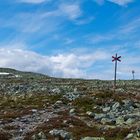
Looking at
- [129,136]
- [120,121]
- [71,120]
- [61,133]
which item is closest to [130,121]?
[120,121]

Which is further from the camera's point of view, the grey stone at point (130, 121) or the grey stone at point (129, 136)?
the grey stone at point (130, 121)

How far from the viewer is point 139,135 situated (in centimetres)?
2473

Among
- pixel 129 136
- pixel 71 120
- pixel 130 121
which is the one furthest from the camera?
pixel 71 120

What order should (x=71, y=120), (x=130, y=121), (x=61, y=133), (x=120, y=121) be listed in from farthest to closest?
1. (x=71, y=120)
2. (x=120, y=121)
3. (x=130, y=121)
4. (x=61, y=133)

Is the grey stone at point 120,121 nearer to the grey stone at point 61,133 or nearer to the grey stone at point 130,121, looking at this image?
the grey stone at point 130,121

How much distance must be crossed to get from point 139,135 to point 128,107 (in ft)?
51.3

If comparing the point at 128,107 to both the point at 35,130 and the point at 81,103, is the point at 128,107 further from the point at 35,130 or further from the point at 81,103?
the point at 35,130

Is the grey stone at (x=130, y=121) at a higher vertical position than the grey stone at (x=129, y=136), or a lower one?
higher

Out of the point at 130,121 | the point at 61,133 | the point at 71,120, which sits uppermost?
the point at 130,121

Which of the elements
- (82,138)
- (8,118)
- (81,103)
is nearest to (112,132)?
(82,138)

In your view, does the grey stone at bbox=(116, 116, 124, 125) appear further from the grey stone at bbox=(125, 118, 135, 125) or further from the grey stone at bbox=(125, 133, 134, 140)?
the grey stone at bbox=(125, 133, 134, 140)

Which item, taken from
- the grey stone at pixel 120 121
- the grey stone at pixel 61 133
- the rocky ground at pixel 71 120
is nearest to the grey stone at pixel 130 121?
the rocky ground at pixel 71 120

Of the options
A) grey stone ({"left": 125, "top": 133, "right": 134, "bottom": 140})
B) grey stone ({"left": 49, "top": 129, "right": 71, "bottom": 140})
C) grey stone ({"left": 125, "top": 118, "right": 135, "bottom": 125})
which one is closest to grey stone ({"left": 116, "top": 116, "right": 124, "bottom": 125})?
grey stone ({"left": 125, "top": 118, "right": 135, "bottom": 125})

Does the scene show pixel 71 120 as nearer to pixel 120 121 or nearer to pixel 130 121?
pixel 120 121
